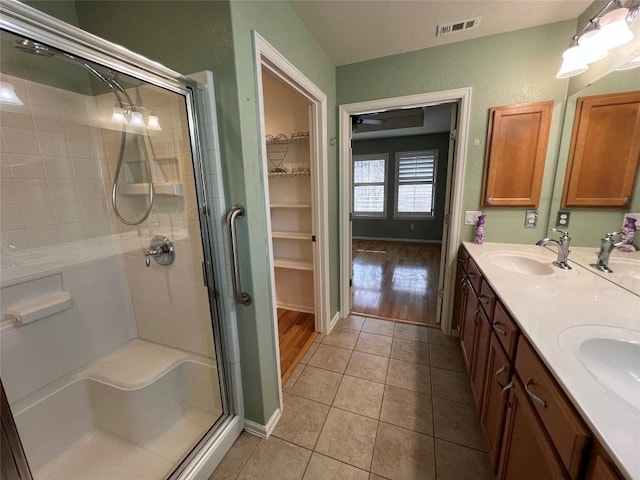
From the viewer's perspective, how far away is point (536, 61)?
180cm

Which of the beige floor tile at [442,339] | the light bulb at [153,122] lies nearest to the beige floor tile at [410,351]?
the beige floor tile at [442,339]

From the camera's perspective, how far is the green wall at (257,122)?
1.15 meters

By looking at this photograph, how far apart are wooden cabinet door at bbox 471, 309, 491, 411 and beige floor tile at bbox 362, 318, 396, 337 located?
0.92m

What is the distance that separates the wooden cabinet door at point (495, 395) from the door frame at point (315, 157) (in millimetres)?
1125


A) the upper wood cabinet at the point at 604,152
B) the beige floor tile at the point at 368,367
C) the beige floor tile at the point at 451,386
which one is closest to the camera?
the upper wood cabinet at the point at 604,152

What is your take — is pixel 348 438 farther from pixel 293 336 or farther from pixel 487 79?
pixel 487 79

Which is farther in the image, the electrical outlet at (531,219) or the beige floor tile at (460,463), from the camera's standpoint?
the electrical outlet at (531,219)

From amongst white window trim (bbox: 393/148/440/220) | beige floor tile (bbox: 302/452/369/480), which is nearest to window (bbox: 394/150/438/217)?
white window trim (bbox: 393/148/440/220)

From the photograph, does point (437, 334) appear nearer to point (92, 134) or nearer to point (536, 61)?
point (536, 61)

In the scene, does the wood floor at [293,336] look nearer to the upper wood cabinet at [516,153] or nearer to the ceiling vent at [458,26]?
the upper wood cabinet at [516,153]

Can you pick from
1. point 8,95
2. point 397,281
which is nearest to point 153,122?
point 8,95

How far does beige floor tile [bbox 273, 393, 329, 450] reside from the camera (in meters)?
1.46

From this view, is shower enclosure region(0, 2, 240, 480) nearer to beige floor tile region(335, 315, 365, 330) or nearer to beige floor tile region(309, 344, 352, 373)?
beige floor tile region(309, 344, 352, 373)

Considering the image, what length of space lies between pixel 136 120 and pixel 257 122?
30.6 inches
